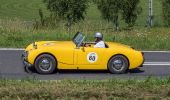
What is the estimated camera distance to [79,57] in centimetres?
1504

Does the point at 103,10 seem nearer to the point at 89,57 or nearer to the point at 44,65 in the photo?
the point at 89,57

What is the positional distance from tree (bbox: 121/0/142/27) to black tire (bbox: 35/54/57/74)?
25987 millimetres

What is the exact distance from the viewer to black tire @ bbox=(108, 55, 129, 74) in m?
15.2

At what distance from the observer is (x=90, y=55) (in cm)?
1509

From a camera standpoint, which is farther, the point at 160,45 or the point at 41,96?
the point at 160,45

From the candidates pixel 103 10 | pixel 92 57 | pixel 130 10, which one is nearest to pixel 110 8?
A: pixel 103 10

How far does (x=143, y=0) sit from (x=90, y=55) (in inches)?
2278

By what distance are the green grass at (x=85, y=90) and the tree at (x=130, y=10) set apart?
94.5ft

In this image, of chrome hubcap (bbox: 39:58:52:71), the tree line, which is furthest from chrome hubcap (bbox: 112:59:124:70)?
the tree line

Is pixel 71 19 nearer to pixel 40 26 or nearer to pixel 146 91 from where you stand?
pixel 40 26

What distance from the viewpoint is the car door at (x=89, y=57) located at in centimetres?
1504

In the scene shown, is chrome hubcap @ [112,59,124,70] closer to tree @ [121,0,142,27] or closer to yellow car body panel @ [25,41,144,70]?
yellow car body panel @ [25,41,144,70]

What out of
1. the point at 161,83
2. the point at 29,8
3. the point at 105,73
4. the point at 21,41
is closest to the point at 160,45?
the point at 21,41

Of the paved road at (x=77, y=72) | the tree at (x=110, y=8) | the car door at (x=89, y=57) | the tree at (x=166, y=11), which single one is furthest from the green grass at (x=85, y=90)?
the tree at (x=166, y=11)
